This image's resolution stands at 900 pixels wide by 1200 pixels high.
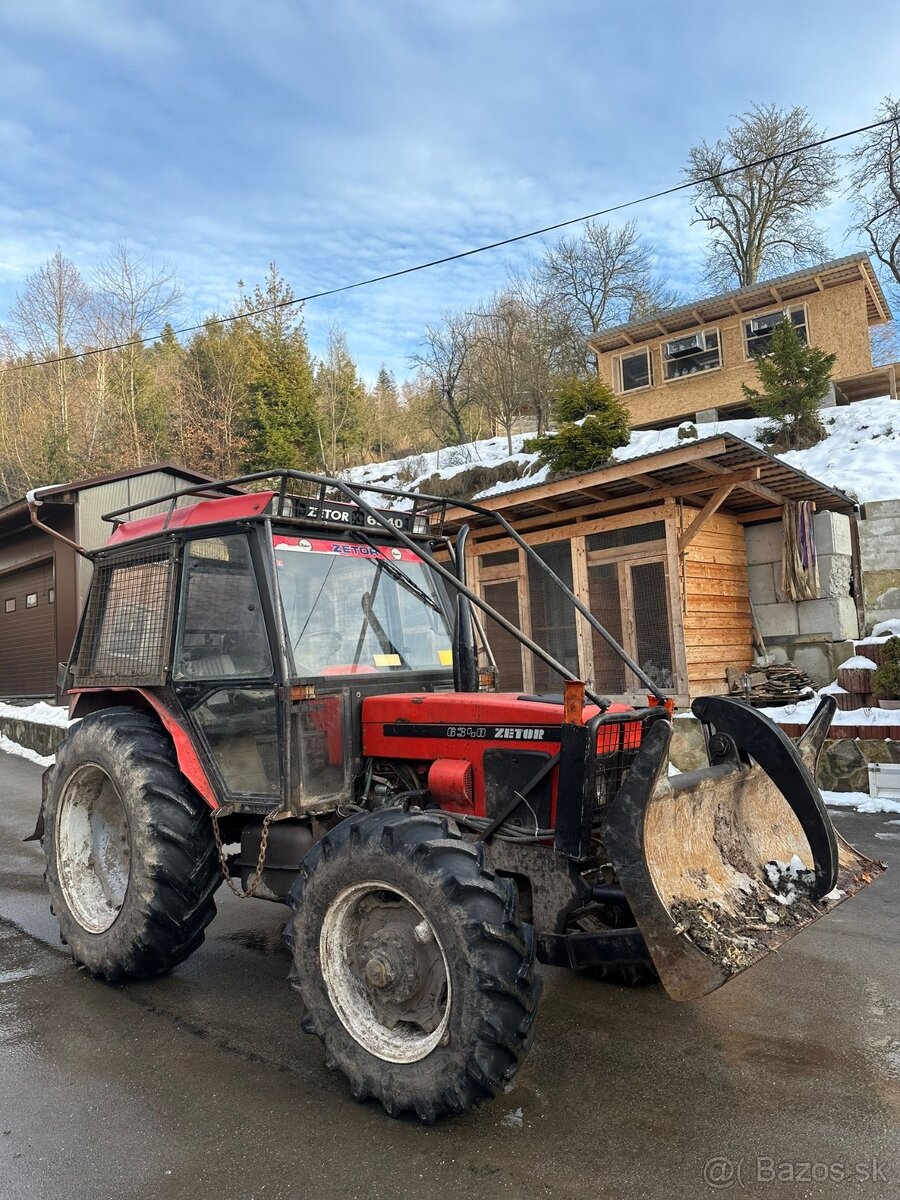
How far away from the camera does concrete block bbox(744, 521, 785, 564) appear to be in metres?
11.8

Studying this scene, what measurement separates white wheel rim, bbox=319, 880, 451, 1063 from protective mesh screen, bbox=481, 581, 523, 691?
9084 mm

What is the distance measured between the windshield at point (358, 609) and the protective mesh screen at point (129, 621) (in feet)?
2.63

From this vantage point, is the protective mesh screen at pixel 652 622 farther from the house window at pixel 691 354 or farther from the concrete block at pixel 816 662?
the house window at pixel 691 354

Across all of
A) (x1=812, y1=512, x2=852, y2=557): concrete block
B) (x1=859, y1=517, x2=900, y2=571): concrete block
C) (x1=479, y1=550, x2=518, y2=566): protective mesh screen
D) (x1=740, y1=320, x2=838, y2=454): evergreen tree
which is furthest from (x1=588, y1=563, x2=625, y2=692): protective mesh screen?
(x1=740, y1=320, x2=838, y2=454): evergreen tree

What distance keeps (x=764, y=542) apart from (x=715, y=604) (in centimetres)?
167

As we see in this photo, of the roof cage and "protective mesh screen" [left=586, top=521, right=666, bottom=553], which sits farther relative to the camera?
"protective mesh screen" [left=586, top=521, right=666, bottom=553]

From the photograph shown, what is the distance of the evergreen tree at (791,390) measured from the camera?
653 inches

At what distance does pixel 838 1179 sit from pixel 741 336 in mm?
22278

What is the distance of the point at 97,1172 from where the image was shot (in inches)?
97.3

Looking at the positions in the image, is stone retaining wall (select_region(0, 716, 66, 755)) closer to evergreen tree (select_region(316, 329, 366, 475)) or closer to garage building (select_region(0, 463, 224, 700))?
garage building (select_region(0, 463, 224, 700))

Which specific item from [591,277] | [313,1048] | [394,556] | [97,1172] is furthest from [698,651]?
[591,277]

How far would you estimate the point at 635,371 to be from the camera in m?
23.7

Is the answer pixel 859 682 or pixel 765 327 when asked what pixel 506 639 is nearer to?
pixel 859 682

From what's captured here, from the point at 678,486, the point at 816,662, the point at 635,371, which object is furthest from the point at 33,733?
the point at 635,371
